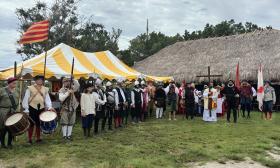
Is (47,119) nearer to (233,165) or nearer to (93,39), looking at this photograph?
(233,165)

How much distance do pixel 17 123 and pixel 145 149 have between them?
3059 millimetres

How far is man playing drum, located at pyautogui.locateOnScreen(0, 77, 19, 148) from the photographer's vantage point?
9.43m

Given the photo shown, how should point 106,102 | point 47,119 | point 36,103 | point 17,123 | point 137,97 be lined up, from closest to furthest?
point 17,123 < point 47,119 < point 36,103 < point 106,102 < point 137,97

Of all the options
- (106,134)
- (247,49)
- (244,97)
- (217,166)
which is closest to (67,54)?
(106,134)

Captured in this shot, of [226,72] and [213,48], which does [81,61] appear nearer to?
[226,72]

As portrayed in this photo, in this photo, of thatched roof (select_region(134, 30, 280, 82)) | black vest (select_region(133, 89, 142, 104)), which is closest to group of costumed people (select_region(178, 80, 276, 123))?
black vest (select_region(133, 89, 142, 104))

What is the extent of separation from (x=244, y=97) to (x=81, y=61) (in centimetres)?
774

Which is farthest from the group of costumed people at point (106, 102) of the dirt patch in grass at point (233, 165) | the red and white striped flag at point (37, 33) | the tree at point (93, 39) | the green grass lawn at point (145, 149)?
the tree at point (93, 39)

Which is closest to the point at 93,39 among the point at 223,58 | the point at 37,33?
the point at 223,58

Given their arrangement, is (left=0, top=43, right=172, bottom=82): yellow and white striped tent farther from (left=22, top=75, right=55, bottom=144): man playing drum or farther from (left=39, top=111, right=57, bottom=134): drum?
(left=39, top=111, right=57, bottom=134): drum

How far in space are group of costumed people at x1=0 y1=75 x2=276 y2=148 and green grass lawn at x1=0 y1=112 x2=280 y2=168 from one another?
602mm

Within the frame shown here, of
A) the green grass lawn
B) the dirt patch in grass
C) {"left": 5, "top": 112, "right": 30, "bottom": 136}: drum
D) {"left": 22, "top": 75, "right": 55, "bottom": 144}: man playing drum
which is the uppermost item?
{"left": 22, "top": 75, "right": 55, "bottom": 144}: man playing drum

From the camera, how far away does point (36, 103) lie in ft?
33.6

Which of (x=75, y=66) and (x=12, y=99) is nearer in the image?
(x=12, y=99)
